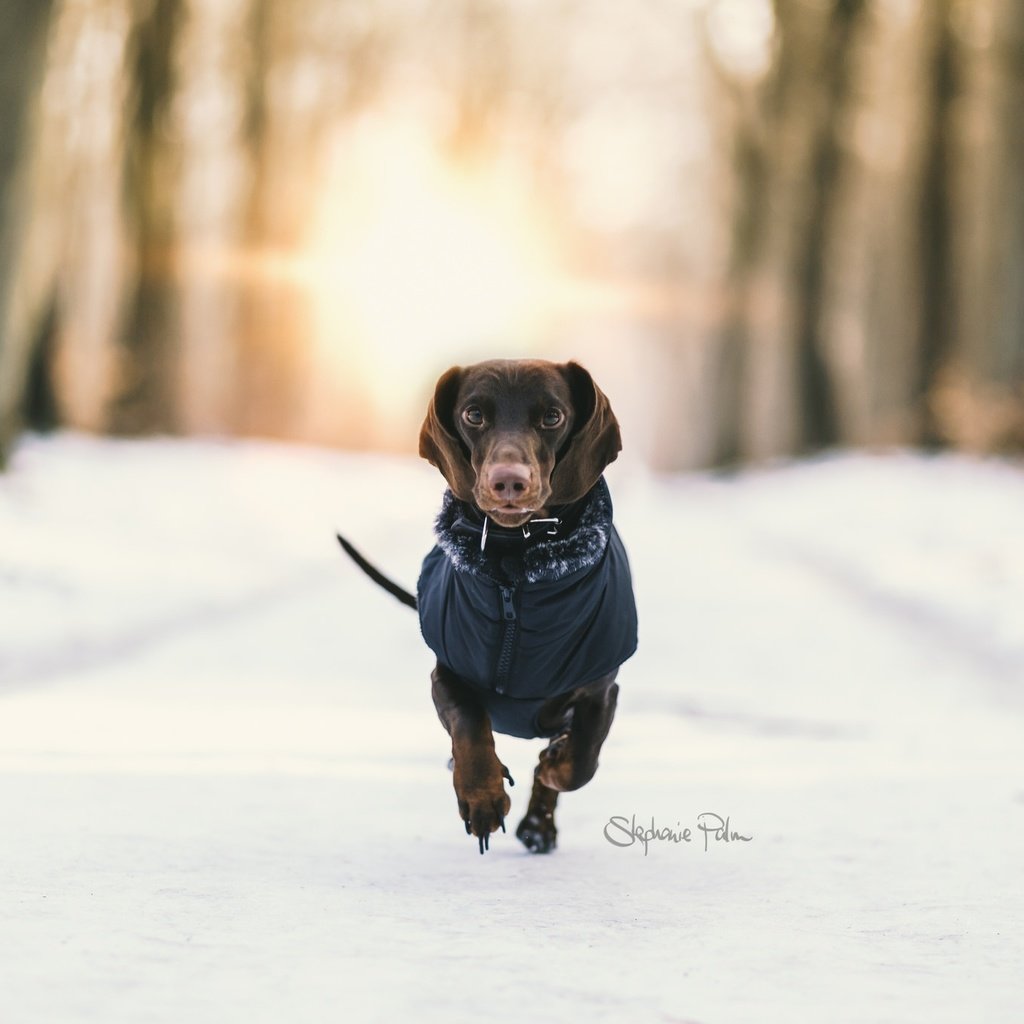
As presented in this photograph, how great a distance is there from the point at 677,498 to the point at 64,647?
17882mm

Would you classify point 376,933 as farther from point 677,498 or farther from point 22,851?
point 677,498

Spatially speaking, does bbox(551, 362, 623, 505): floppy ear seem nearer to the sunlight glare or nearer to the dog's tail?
the dog's tail

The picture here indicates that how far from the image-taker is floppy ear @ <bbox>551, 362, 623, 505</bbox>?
12.1 feet

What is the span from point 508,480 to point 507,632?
20.5 inches

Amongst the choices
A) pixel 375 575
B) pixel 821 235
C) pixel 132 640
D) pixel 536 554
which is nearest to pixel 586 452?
pixel 536 554

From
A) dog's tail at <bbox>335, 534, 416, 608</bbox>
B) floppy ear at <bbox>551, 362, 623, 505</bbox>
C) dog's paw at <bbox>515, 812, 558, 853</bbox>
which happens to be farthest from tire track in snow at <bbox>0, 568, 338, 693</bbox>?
floppy ear at <bbox>551, 362, 623, 505</bbox>

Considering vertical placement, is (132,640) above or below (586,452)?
below

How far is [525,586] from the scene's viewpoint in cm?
362

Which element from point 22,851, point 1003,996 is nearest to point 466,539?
point 22,851

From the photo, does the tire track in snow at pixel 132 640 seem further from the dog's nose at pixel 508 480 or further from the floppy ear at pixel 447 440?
the dog's nose at pixel 508 480

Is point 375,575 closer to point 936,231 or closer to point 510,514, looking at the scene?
point 510,514

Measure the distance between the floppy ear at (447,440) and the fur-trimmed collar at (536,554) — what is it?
10 centimetres

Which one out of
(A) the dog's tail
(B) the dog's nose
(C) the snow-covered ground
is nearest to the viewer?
(C) the snow-covered ground

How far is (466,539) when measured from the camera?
3725 millimetres
